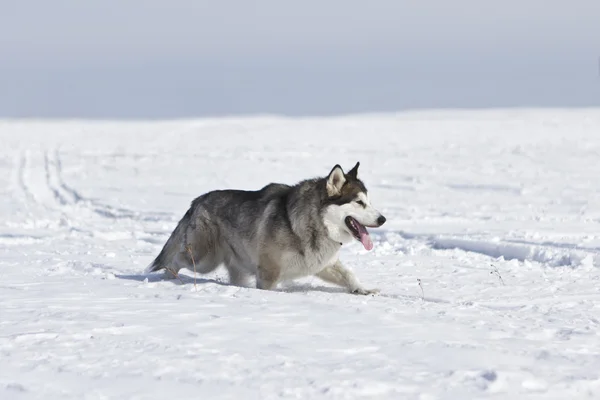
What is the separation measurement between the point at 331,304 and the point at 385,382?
2.43 meters

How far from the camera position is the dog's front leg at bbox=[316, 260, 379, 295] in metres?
7.95

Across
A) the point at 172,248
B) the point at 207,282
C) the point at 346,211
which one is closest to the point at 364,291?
the point at 346,211

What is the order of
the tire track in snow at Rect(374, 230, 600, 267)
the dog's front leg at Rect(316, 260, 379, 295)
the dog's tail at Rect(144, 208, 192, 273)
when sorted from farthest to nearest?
the tire track in snow at Rect(374, 230, 600, 267), the dog's tail at Rect(144, 208, 192, 273), the dog's front leg at Rect(316, 260, 379, 295)

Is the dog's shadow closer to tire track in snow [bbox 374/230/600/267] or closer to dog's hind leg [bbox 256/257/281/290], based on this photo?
dog's hind leg [bbox 256/257/281/290]

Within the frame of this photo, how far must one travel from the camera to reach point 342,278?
8141 millimetres

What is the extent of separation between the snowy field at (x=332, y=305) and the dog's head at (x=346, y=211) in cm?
66

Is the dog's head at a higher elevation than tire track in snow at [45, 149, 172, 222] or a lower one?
higher

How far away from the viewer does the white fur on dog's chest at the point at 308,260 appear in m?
7.96

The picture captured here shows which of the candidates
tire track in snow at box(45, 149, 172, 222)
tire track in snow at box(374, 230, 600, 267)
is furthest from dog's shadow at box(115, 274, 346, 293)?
tire track in snow at box(45, 149, 172, 222)

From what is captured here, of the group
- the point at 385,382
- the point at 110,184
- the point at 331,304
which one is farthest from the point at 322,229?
the point at 110,184

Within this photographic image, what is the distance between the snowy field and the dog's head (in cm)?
66

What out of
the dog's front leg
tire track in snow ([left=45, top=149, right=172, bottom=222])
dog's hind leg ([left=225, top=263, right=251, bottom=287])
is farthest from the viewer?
tire track in snow ([left=45, top=149, right=172, bottom=222])

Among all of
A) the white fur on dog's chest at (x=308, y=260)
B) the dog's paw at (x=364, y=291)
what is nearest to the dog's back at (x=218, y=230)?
the white fur on dog's chest at (x=308, y=260)

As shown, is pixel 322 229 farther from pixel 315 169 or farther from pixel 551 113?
pixel 551 113
